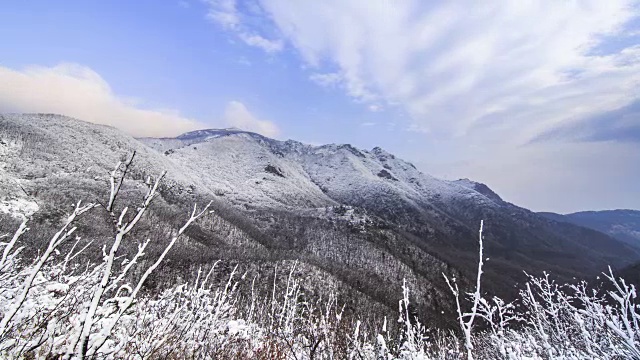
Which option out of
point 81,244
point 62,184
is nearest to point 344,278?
point 81,244

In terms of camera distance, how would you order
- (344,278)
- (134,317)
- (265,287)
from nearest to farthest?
(134,317)
(265,287)
(344,278)

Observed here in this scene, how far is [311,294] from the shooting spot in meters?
144

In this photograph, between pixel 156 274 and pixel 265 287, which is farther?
pixel 265 287

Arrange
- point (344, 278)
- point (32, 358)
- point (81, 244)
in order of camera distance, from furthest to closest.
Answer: point (344, 278)
point (81, 244)
point (32, 358)

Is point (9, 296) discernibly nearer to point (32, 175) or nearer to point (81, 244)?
point (81, 244)

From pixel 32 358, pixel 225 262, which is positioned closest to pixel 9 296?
pixel 32 358

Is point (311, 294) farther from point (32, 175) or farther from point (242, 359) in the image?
point (32, 175)

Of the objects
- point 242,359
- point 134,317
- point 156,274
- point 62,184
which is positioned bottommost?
point 156,274

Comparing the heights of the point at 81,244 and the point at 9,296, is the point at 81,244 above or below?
below

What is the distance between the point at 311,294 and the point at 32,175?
540 feet

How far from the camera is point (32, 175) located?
191125 mm

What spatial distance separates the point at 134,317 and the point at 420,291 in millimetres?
199898

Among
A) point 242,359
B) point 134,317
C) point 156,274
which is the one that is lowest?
point 156,274

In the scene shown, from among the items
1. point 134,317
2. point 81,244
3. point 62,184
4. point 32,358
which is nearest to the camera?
point 32,358
